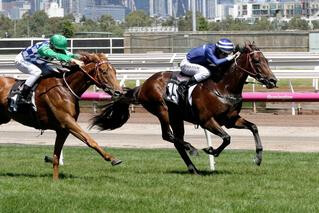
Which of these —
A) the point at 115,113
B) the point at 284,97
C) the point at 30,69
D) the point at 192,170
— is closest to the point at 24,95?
the point at 30,69

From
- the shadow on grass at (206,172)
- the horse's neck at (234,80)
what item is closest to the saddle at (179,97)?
the horse's neck at (234,80)

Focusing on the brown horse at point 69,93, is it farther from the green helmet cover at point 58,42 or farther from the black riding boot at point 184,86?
the black riding boot at point 184,86

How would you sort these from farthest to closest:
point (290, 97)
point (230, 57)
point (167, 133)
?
1. point (290, 97)
2. point (167, 133)
3. point (230, 57)

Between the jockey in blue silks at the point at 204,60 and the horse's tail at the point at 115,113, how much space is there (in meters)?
1.03

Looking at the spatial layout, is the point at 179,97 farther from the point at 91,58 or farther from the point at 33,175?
the point at 33,175

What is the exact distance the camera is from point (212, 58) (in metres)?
11.9

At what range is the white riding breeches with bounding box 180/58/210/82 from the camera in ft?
39.5

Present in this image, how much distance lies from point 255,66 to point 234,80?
1.09 feet

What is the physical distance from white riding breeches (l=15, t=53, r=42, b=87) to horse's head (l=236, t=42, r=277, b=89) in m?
2.61

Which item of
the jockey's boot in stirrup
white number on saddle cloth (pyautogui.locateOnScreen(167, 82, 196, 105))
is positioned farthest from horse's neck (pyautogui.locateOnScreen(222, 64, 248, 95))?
the jockey's boot in stirrup

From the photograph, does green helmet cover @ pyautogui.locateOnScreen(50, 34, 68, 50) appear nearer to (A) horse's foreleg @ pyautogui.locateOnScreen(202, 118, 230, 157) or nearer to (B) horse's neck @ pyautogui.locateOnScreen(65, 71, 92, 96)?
(B) horse's neck @ pyautogui.locateOnScreen(65, 71, 92, 96)

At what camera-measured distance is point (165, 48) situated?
5003 cm

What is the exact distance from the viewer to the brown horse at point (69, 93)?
11.2 m

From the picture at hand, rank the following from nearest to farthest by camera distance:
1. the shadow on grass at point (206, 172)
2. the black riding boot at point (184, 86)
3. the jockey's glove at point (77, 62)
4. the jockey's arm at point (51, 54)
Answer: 1. the jockey's arm at point (51, 54)
2. the jockey's glove at point (77, 62)
3. the shadow on grass at point (206, 172)
4. the black riding boot at point (184, 86)
